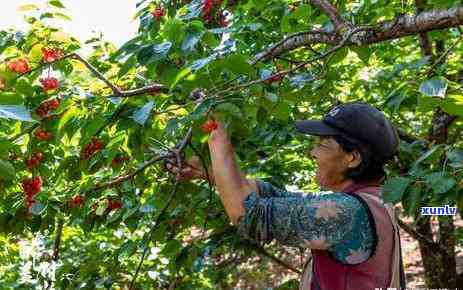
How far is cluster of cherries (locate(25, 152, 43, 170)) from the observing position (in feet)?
9.14

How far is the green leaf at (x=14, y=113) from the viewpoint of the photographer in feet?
4.07

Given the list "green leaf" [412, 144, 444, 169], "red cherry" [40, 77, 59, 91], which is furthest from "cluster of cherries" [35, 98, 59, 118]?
"green leaf" [412, 144, 444, 169]

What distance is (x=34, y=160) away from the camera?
2.81 m

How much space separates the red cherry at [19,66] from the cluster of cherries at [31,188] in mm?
821

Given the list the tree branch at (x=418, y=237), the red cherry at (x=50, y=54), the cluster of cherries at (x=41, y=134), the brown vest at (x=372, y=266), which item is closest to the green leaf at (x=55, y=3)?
the red cherry at (x=50, y=54)

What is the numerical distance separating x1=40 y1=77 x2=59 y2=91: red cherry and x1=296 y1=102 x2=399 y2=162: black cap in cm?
107

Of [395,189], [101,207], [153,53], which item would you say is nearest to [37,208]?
[101,207]

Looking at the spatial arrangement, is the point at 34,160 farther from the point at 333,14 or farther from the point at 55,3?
the point at 333,14

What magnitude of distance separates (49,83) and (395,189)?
1.46 meters

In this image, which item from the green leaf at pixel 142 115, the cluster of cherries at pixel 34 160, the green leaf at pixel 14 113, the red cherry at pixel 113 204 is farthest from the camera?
the red cherry at pixel 113 204

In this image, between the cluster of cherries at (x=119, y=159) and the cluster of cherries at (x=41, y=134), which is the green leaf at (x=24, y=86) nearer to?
the cluster of cherries at (x=41, y=134)

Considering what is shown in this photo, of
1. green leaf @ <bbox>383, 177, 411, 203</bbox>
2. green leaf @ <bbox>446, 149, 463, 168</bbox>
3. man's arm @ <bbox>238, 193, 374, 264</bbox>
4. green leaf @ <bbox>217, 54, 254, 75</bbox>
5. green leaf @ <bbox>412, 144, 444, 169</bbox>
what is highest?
green leaf @ <bbox>217, 54, 254, 75</bbox>

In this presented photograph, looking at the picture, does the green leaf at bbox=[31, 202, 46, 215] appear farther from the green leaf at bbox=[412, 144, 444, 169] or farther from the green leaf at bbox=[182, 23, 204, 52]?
the green leaf at bbox=[412, 144, 444, 169]

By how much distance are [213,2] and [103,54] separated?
71cm
